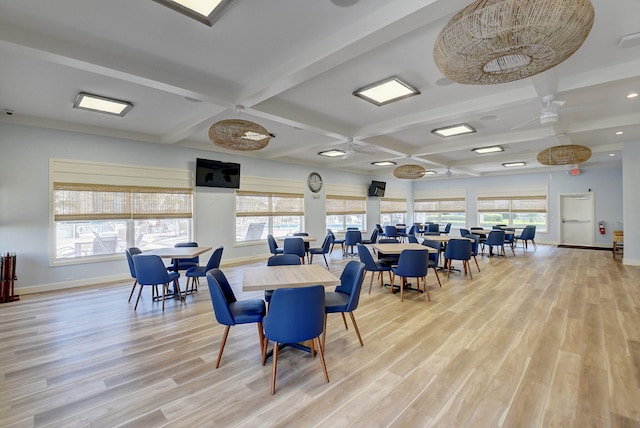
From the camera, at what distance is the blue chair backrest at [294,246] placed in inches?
244

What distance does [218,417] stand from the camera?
1952 millimetres

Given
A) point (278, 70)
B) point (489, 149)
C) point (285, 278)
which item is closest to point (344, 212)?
point (489, 149)

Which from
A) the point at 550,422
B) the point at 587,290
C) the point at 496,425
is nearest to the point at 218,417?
the point at 496,425

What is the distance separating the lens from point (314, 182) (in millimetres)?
9750

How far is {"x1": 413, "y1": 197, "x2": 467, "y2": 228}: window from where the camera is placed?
13219 millimetres

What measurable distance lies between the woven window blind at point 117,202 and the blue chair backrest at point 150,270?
2505mm

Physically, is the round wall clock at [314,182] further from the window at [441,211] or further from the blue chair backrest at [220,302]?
the blue chair backrest at [220,302]

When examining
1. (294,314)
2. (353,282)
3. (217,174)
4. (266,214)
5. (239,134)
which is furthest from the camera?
(266,214)

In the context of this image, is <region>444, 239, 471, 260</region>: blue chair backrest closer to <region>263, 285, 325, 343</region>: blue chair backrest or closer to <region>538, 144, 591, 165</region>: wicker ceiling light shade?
<region>538, 144, 591, 165</region>: wicker ceiling light shade

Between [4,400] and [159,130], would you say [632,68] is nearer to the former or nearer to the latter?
[4,400]

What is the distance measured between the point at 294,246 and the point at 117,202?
3696mm

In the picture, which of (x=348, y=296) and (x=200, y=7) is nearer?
(x=200, y=7)

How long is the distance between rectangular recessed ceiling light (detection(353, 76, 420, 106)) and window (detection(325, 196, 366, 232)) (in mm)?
6067

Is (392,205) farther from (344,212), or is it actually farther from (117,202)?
(117,202)
